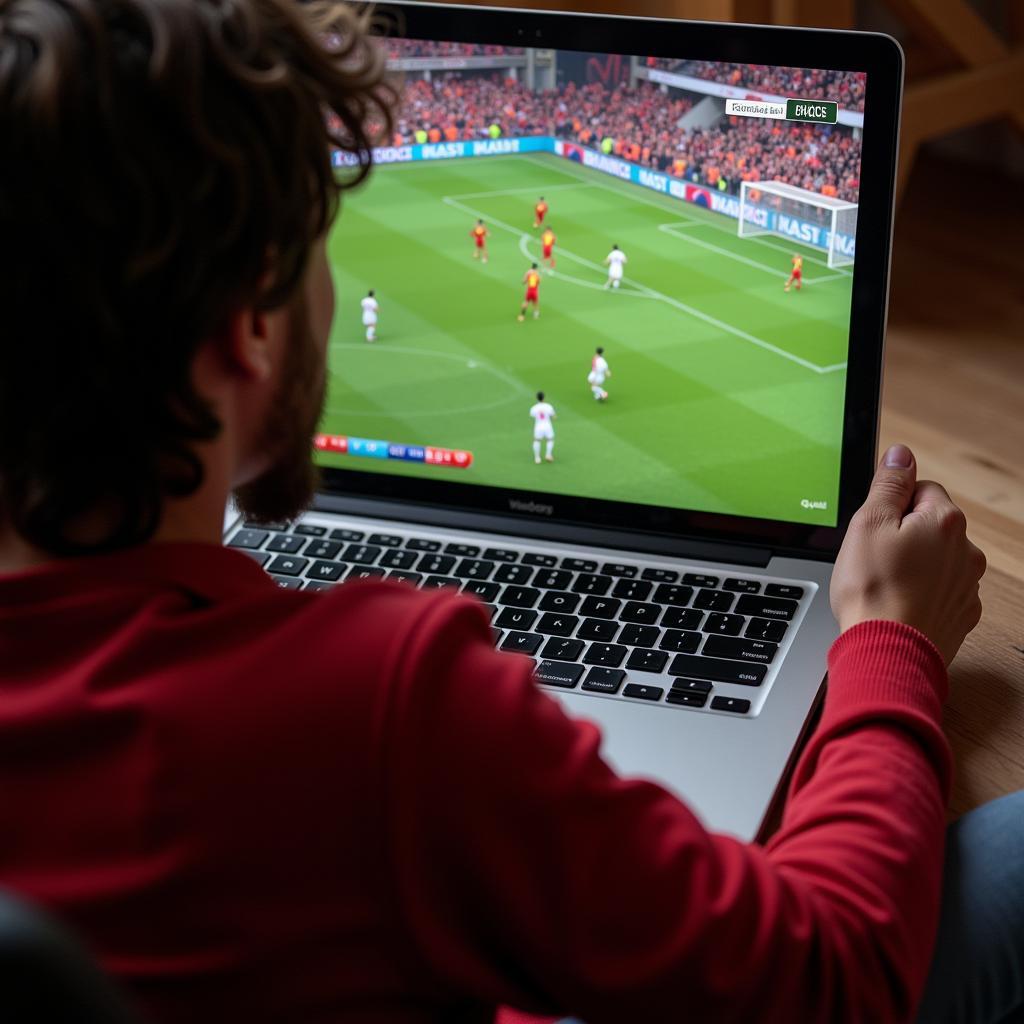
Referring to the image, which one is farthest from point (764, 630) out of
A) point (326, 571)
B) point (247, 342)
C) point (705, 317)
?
point (247, 342)

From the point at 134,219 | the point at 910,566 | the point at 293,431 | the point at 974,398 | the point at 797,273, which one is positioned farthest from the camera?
the point at 974,398

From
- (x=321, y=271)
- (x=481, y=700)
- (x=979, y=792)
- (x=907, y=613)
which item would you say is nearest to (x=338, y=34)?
(x=321, y=271)

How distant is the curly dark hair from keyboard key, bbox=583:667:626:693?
375 mm

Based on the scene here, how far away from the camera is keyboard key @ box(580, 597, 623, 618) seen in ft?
3.06

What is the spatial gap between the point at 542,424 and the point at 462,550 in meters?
0.12

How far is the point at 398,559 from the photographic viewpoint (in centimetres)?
102

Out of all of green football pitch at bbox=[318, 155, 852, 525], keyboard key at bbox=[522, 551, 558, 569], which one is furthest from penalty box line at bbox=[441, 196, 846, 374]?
keyboard key at bbox=[522, 551, 558, 569]

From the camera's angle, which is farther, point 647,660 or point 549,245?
point 549,245

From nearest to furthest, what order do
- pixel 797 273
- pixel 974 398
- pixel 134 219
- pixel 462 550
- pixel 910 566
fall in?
pixel 134 219 < pixel 910 566 < pixel 797 273 < pixel 462 550 < pixel 974 398

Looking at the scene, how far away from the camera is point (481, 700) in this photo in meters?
0.50

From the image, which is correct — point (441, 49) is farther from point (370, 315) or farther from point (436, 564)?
point (436, 564)

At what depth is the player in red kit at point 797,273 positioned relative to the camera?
0.92 meters

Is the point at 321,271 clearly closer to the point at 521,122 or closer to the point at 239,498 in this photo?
the point at 239,498

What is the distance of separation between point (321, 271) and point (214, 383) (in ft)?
0.32
